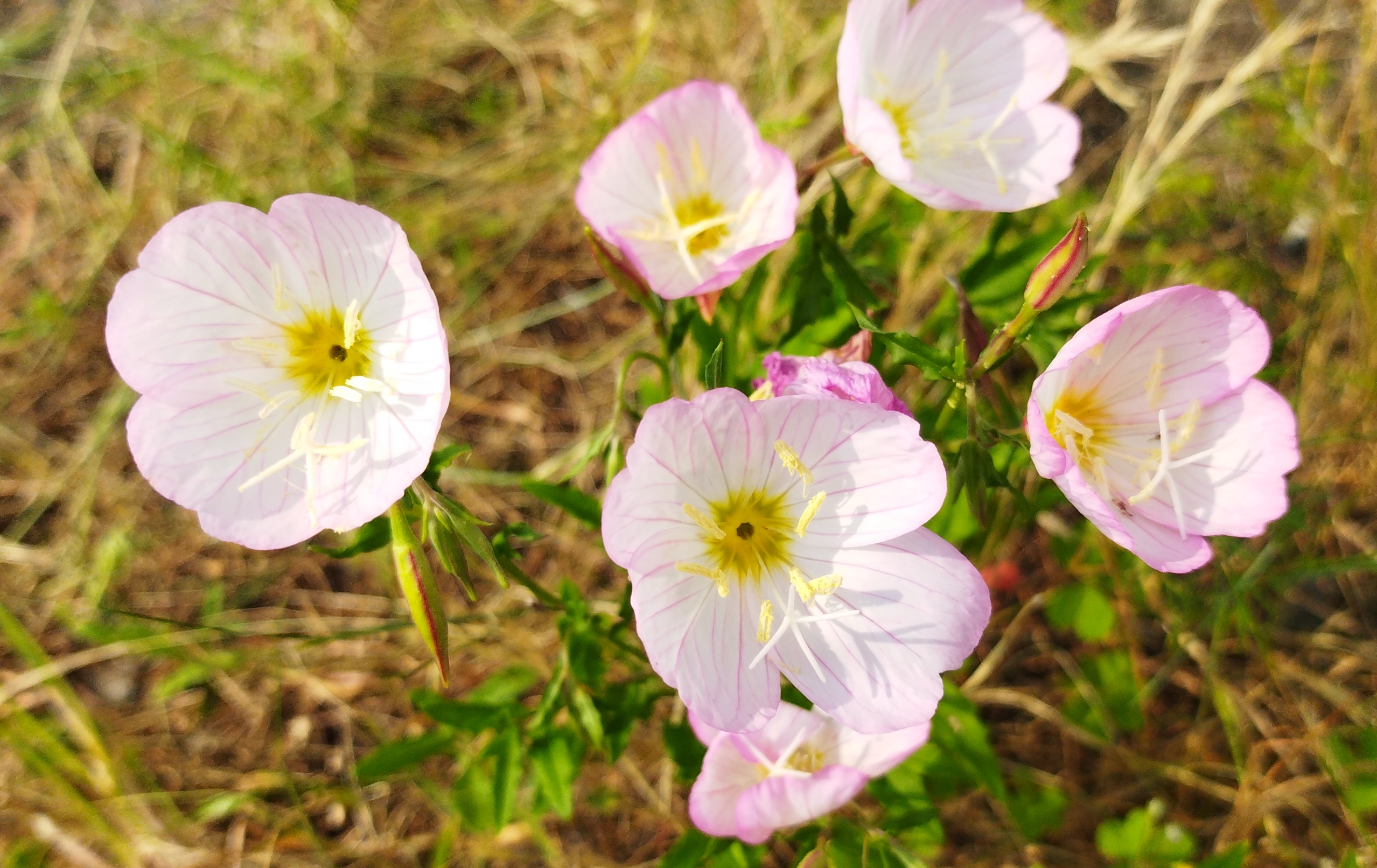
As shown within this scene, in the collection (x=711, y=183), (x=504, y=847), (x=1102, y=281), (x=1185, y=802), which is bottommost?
(x=504, y=847)

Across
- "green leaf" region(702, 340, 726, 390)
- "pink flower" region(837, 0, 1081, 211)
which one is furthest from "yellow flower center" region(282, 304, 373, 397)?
"pink flower" region(837, 0, 1081, 211)

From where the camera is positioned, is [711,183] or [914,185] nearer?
[914,185]

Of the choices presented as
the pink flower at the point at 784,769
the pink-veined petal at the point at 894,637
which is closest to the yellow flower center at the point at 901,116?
the pink-veined petal at the point at 894,637

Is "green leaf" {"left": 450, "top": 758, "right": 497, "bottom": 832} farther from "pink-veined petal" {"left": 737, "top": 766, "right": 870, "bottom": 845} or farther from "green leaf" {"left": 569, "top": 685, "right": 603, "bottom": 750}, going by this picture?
"pink-veined petal" {"left": 737, "top": 766, "right": 870, "bottom": 845}

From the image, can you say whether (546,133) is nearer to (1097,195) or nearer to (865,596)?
(1097,195)

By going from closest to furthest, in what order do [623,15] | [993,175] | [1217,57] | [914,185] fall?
[914,185]
[993,175]
[1217,57]
[623,15]

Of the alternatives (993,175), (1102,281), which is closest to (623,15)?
(1102,281)

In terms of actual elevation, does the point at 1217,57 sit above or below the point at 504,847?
above

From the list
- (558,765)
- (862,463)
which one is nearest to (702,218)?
(862,463)
